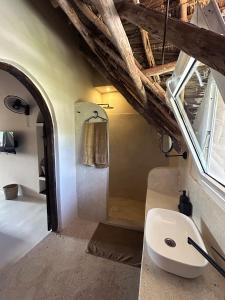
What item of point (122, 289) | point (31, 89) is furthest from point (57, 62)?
point (122, 289)

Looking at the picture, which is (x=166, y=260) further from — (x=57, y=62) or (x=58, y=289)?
(x=57, y=62)

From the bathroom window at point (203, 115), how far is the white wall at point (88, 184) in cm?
146

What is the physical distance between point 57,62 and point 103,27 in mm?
987

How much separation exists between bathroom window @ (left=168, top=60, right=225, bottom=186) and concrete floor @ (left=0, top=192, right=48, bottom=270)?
223 cm

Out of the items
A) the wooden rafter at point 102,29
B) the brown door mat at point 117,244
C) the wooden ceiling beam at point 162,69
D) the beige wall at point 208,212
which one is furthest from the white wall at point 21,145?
the beige wall at point 208,212

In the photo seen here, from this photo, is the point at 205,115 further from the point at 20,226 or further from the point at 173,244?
the point at 20,226

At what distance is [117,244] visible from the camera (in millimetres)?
2328

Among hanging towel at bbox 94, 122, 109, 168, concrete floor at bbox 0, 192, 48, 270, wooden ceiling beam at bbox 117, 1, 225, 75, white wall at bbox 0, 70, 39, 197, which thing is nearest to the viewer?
wooden ceiling beam at bbox 117, 1, 225, 75

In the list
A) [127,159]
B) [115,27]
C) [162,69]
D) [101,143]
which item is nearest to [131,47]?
[162,69]

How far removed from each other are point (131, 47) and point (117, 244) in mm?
2500

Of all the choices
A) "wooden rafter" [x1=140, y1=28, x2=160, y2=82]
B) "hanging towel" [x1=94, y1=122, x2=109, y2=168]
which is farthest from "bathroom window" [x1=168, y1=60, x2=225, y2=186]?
"hanging towel" [x1=94, y1=122, x2=109, y2=168]

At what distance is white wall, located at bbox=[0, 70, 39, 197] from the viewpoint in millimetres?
3414

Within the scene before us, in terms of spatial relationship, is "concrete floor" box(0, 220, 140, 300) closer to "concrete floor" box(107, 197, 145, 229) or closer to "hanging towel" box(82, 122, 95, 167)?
"concrete floor" box(107, 197, 145, 229)

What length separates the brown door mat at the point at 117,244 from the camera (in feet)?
6.87
